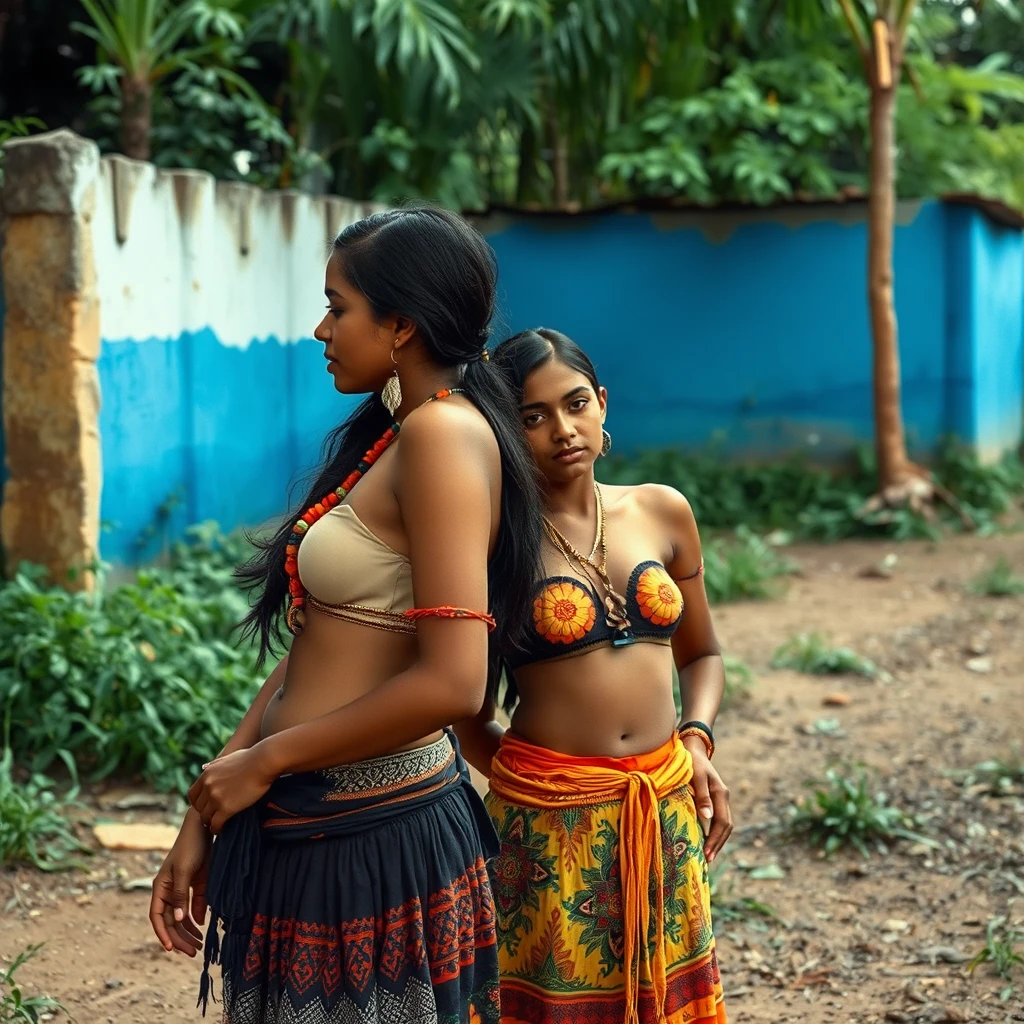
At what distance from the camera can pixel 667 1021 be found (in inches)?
82.8

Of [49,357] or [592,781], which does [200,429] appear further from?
[592,781]

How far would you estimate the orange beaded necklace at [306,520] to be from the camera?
70.1 inches

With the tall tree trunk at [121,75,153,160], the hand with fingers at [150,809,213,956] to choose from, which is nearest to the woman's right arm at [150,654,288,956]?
the hand with fingers at [150,809,213,956]

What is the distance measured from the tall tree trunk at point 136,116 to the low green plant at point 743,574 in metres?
3.62

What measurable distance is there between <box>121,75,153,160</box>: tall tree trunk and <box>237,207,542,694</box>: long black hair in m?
5.24

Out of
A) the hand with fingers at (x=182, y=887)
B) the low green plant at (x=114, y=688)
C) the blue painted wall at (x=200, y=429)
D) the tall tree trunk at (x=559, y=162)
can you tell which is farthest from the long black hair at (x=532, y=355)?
the tall tree trunk at (x=559, y=162)

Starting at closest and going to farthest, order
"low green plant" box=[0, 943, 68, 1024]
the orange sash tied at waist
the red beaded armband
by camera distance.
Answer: the red beaded armband
the orange sash tied at waist
"low green plant" box=[0, 943, 68, 1024]

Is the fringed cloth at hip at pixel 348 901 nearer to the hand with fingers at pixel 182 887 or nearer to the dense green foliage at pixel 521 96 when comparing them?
the hand with fingers at pixel 182 887

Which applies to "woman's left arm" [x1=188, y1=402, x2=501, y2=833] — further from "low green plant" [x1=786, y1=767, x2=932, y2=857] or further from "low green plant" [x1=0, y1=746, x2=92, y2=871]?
"low green plant" [x1=786, y1=767, x2=932, y2=857]

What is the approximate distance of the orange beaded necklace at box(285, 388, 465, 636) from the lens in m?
1.78

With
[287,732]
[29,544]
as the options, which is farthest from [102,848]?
[287,732]

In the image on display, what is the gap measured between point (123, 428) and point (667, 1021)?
3.82m

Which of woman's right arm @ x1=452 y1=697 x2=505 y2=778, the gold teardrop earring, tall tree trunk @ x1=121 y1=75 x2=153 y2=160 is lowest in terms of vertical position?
woman's right arm @ x1=452 y1=697 x2=505 y2=778

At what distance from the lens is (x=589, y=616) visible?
2.11 metres
